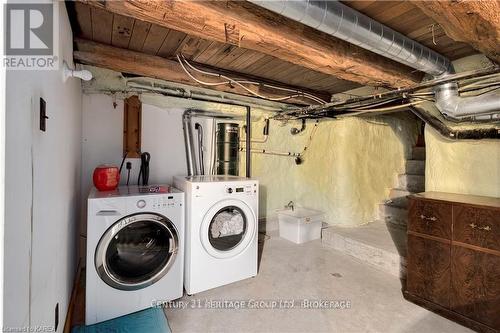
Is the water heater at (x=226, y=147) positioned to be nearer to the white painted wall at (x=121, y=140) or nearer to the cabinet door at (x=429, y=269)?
the white painted wall at (x=121, y=140)

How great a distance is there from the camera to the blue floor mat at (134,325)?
1.75m

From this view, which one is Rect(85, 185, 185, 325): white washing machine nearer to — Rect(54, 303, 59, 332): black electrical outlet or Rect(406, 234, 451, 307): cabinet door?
Rect(54, 303, 59, 332): black electrical outlet

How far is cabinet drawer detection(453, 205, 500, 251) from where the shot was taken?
1.70 m

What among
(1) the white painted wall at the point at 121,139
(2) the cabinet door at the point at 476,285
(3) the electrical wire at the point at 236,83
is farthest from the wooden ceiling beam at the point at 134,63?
(2) the cabinet door at the point at 476,285

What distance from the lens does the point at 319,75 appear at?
249 centimetres

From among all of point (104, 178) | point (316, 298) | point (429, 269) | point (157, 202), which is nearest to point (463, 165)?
point (429, 269)

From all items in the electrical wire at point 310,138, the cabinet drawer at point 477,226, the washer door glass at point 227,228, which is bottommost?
the washer door glass at point 227,228

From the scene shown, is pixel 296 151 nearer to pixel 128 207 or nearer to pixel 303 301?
pixel 303 301

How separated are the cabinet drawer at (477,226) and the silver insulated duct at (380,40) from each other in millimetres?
746

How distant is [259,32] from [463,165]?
7.30 feet

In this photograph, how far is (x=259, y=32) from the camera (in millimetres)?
1393

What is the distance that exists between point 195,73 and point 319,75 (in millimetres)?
1216

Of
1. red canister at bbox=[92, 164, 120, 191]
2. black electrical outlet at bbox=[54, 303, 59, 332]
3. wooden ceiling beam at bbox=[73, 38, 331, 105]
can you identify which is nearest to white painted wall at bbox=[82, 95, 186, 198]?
red canister at bbox=[92, 164, 120, 191]

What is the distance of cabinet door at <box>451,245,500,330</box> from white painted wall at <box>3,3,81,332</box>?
8.36 feet
